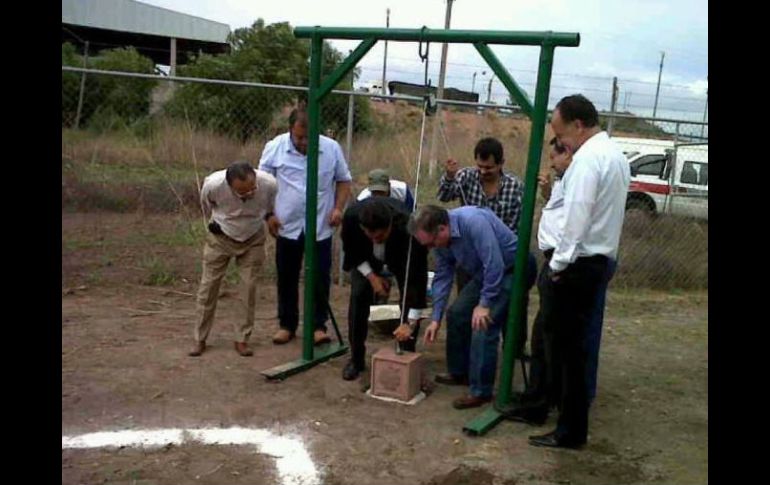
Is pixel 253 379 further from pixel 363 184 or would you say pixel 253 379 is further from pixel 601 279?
pixel 363 184

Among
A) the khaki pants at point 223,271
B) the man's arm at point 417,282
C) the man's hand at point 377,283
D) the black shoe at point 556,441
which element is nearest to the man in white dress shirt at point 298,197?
the khaki pants at point 223,271

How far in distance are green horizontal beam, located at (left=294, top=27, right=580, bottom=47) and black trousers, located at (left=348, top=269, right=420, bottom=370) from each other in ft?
5.27

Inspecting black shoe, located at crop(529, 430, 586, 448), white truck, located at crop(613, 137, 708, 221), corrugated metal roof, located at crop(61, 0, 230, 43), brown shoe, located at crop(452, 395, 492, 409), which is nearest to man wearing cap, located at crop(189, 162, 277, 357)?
brown shoe, located at crop(452, 395, 492, 409)

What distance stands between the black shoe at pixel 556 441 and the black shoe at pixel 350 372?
1.44m

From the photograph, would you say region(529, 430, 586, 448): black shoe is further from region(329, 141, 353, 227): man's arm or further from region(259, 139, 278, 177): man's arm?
region(259, 139, 278, 177): man's arm

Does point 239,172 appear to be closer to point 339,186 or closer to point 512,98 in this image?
point 339,186

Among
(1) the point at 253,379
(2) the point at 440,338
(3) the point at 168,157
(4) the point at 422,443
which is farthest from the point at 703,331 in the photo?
(3) the point at 168,157

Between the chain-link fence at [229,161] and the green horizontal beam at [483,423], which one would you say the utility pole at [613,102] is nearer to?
the chain-link fence at [229,161]

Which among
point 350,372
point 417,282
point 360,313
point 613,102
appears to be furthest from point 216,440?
point 613,102

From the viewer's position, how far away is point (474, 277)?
4.68 metres

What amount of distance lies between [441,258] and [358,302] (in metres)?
0.74

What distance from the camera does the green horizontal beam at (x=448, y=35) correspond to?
402cm

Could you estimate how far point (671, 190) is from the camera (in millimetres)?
10445

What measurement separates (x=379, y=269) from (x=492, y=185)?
1.01 meters
